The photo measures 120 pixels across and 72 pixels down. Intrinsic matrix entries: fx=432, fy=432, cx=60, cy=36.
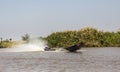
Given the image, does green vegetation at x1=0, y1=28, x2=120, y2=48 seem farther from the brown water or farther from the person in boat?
the brown water

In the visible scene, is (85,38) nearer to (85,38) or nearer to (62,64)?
(85,38)

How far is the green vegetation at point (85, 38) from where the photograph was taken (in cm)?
10231

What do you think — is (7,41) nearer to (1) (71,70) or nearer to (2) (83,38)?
(2) (83,38)

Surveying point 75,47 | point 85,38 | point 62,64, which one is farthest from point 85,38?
point 62,64

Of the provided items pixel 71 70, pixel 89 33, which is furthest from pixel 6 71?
pixel 89 33

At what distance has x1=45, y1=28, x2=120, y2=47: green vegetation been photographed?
102m

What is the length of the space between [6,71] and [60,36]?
6827 cm

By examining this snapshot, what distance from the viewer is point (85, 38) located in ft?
337

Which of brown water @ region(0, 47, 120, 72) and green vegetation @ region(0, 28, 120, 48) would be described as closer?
brown water @ region(0, 47, 120, 72)

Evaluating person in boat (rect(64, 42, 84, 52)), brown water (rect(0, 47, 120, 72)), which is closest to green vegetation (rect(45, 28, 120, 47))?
person in boat (rect(64, 42, 84, 52))

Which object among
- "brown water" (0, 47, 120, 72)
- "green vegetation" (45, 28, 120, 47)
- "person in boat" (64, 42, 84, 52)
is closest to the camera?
"brown water" (0, 47, 120, 72)

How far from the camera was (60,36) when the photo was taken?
103 meters

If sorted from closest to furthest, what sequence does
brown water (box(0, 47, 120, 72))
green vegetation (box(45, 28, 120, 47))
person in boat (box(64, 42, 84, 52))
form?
brown water (box(0, 47, 120, 72)) < person in boat (box(64, 42, 84, 52)) < green vegetation (box(45, 28, 120, 47))

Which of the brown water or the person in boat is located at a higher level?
the person in boat
